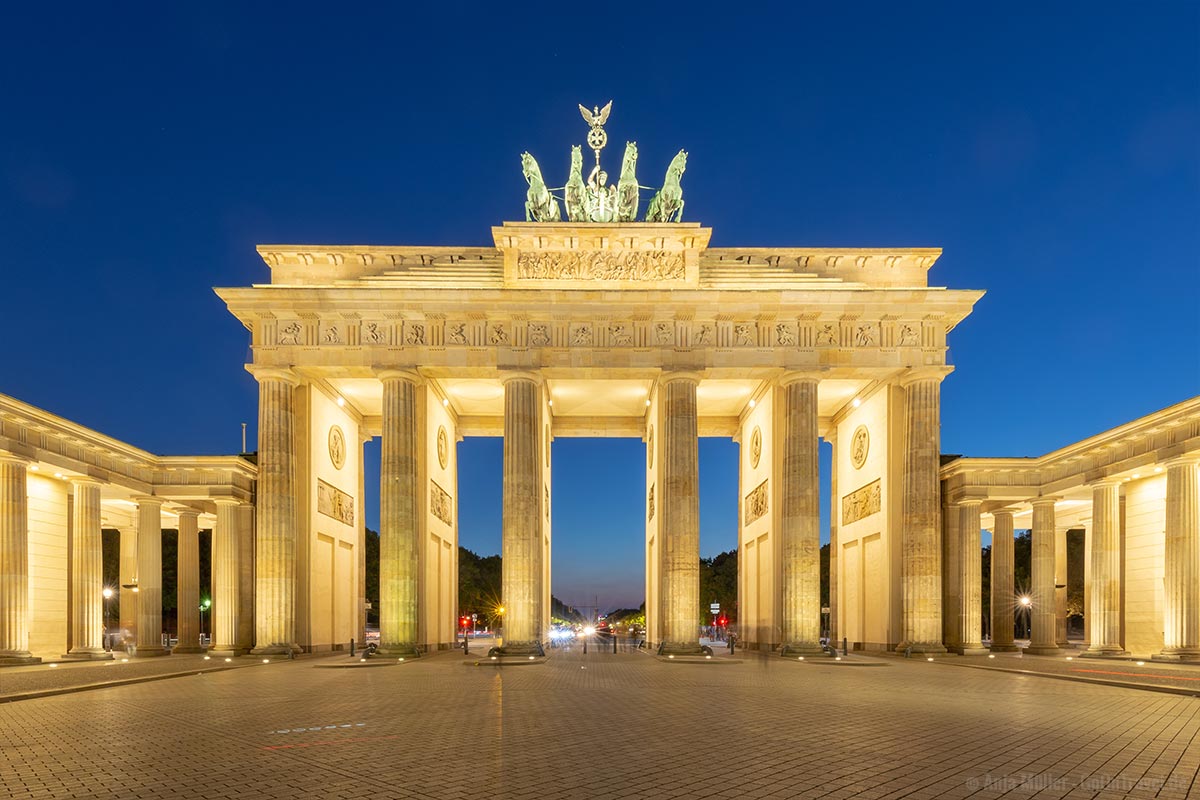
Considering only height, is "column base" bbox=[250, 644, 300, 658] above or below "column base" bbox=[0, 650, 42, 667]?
below

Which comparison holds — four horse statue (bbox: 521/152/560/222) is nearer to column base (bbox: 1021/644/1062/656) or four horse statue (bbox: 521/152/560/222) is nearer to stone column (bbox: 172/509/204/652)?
stone column (bbox: 172/509/204/652)

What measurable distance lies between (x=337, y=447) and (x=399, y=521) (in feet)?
26.7

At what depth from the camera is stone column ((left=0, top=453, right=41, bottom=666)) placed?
90.2 feet

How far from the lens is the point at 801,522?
32.4 m

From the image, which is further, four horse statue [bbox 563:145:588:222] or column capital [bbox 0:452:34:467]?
four horse statue [bbox 563:145:588:222]

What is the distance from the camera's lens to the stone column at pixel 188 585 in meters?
37.6

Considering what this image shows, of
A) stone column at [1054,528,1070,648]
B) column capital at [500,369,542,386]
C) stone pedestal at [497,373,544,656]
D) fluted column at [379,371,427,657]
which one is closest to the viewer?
stone pedestal at [497,373,544,656]

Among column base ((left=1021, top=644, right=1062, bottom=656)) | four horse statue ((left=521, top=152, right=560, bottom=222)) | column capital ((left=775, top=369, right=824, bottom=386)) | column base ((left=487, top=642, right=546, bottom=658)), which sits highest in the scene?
four horse statue ((left=521, top=152, right=560, bottom=222))

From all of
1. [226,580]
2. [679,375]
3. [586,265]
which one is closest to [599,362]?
[679,375]

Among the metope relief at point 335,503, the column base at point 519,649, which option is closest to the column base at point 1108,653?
the column base at point 519,649

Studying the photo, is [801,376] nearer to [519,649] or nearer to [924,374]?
[924,374]

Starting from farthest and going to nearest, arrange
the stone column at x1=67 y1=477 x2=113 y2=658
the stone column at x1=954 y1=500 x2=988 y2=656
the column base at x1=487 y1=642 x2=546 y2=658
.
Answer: the stone column at x1=954 y1=500 x2=988 y2=656, the stone column at x1=67 y1=477 x2=113 y2=658, the column base at x1=487 y1=642 x2=546 y2=658

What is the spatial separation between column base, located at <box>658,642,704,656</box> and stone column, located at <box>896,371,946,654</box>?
836 centimetres

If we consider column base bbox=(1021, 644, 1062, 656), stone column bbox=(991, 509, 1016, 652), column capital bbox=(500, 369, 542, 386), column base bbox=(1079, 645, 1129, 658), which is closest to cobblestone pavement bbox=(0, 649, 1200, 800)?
column capital bbox=(500, 369, 542, 386)
